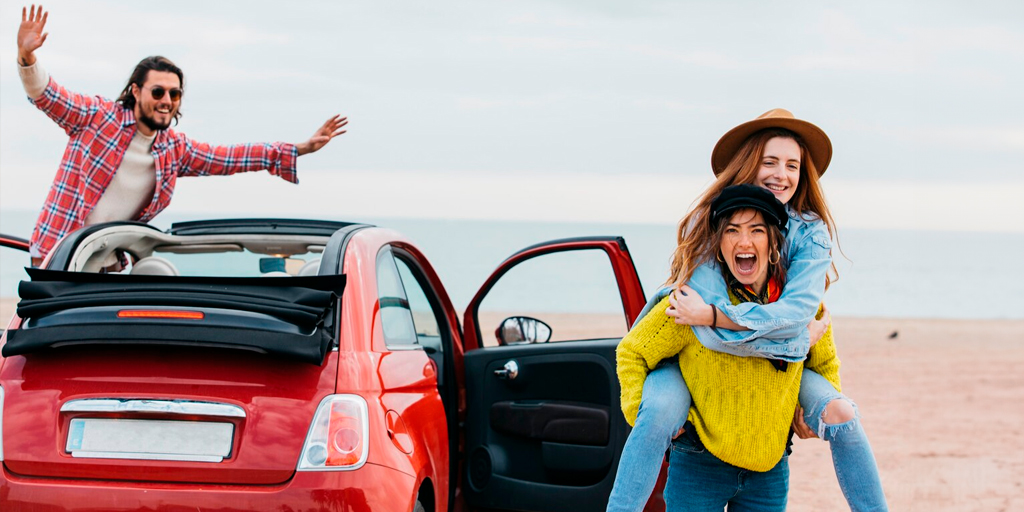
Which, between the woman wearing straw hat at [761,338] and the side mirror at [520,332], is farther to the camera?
the side mirror at [520,332]

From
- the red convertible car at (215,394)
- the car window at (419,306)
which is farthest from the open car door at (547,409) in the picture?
the red convertible car at (215,394)

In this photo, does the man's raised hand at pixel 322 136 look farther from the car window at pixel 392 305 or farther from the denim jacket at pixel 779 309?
the denim jacket at pixel 779 309

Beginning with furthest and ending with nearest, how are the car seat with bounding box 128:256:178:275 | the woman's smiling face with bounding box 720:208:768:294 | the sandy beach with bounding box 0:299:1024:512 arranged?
1. the sandy beach with bounding box 0:299:1024:512
2. the car seat with bounding box 128:256:178:275
3. the woman's smiling face with bounding box 720:208:768:294

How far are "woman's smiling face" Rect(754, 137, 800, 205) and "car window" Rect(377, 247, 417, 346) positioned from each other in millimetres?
1431

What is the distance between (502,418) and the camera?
4.75 m

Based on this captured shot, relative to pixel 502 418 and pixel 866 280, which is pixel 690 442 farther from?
pixel 866 280

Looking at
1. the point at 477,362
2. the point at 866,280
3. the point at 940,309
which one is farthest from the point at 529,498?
the point at 866,280

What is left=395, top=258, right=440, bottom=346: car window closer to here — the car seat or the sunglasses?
the car seat

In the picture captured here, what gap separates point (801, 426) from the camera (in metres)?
3.33

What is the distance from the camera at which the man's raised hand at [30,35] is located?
16.1 feet

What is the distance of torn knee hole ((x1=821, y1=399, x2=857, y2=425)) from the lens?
3.17 meters

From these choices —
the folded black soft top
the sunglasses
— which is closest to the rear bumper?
the folded black soft top

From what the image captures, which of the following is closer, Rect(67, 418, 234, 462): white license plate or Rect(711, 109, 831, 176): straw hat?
Rect(67, 418, 234, 462): white license plate

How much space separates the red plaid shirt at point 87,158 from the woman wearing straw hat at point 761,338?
3.04m
